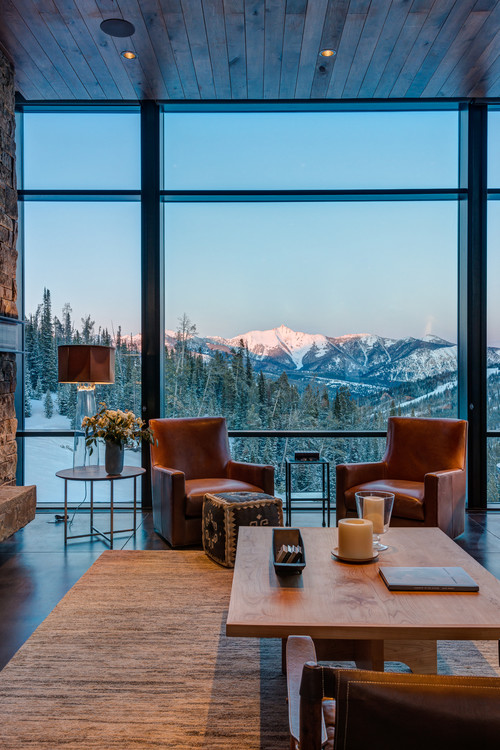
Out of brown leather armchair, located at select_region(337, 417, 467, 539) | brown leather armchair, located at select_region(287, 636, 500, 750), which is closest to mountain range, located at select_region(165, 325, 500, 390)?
brown leather armchair, located at select_region(337, 417, 467, 539)

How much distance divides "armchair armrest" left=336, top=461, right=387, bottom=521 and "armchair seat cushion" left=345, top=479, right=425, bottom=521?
4 cm

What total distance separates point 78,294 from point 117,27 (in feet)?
7.22

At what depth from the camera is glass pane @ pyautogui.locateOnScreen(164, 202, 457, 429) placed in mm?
5051

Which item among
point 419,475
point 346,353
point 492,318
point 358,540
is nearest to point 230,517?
point 358,540

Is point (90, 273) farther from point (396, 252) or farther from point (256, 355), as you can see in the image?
point (396, 252)

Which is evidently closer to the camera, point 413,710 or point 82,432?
point 413,710

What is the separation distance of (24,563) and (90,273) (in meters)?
2.65

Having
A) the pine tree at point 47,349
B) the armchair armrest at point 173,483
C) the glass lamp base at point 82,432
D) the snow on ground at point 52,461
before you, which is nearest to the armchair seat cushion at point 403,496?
the armchair armrest at point 173,483

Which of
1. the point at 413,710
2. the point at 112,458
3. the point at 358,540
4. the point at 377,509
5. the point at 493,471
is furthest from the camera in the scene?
the point at 493,471

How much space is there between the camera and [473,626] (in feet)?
4.94

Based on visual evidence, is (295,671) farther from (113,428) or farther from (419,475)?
(419,475)

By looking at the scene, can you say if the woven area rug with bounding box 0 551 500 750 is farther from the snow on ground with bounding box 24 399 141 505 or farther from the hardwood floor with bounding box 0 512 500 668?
the snow on ground with bounding box 24 399 141 505

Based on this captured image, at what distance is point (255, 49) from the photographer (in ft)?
13.1

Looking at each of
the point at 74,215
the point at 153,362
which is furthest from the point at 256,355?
the point at 74,215
